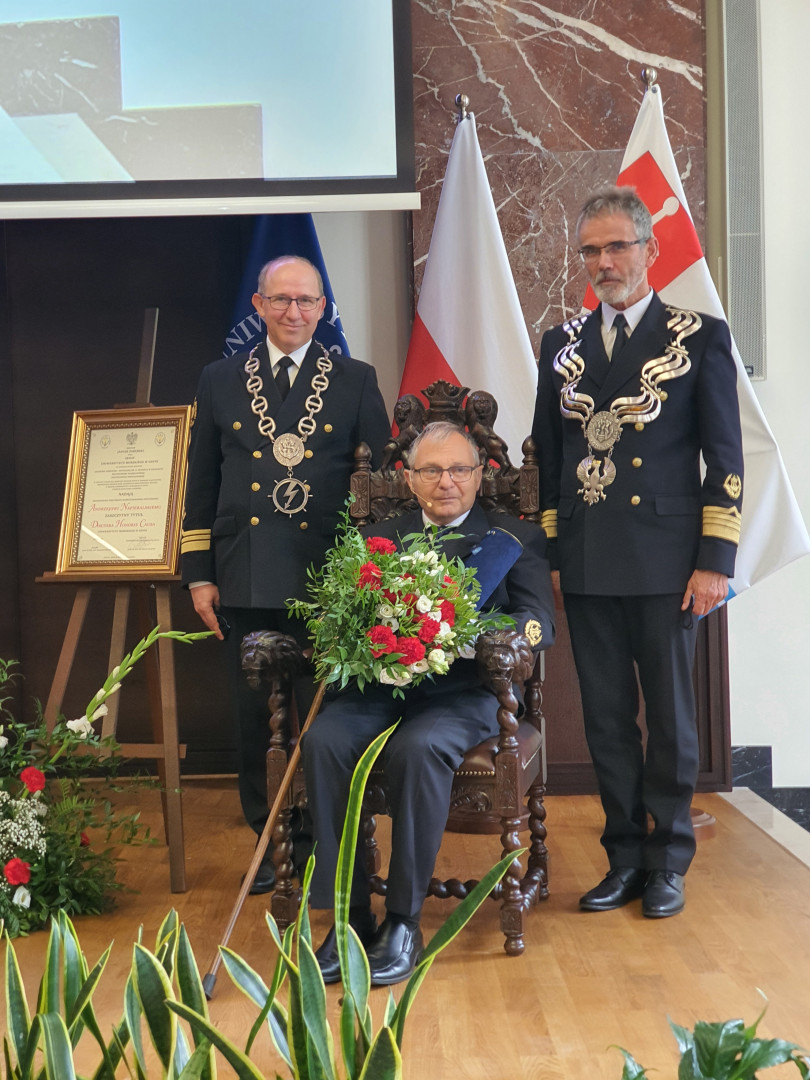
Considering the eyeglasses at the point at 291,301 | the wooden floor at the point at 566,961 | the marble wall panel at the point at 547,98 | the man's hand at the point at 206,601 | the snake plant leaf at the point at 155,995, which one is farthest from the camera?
the marble wall panel at the point at 547,98

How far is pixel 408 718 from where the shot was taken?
2.46 metres

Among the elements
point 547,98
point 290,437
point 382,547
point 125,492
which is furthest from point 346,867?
point 547,98

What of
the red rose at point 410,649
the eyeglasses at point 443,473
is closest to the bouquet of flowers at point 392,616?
the red rose at point 410,649

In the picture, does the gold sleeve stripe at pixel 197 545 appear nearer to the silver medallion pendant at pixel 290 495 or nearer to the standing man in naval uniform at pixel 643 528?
the silver medallion pendant at pixel 290 495

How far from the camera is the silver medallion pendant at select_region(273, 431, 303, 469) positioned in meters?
2.88

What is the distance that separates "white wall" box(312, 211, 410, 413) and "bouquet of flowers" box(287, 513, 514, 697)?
179 cm

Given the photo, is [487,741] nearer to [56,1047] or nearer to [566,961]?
[566,961]

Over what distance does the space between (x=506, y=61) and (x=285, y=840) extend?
9.23ft

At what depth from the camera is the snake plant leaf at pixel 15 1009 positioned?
0.98m

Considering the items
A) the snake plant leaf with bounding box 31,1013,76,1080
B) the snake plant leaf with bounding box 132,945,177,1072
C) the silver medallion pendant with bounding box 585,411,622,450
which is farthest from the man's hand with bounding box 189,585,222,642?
the snake plant leaf with bounding box 31,1013,76,1080

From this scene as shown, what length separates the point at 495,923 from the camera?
2596 millimetres

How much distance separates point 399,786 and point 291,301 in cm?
128

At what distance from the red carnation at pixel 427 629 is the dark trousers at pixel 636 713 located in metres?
0.58

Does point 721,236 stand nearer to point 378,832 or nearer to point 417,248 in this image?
point 417,248
